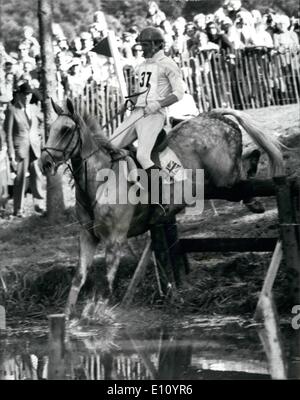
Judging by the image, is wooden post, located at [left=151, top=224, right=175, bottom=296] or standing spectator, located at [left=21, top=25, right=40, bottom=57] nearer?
wooden post, located at [left=151, top=224, right=175, bottom=296]

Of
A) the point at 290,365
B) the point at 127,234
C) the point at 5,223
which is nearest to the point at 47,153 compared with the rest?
the point at 127,234

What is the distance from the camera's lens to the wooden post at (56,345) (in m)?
9.27

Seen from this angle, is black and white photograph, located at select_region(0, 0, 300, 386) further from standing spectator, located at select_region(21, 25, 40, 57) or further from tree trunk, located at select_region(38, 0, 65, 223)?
standing spectator, located at select_region(21, 25, 40, 57)

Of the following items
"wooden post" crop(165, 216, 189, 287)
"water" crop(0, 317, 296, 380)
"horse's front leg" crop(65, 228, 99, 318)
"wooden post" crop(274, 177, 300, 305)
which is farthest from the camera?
"wooden post" crop(165, 216, 189, 287)

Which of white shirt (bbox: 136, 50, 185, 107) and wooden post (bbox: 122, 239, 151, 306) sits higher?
white shirt (bbox: 136, 50, 185, 107)

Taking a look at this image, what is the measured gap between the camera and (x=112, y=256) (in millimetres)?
13969

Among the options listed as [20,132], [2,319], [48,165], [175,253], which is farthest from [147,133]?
[20,132]

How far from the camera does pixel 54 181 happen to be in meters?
18.8

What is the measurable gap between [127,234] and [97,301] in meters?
1.02

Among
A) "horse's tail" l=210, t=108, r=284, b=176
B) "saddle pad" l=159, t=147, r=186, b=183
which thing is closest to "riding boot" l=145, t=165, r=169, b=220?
"saddle pad" l=159, t=147, r=186, b=183

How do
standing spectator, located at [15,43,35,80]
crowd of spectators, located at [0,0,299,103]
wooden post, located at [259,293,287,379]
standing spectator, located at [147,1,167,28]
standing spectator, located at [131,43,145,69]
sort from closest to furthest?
1. wooden post, located at [259,293,287,379]
2. standing spectator, located at [15,43,35,80]
3. standing spectator, located at [131,43,145,69]
4. crowd of spectators, located at [0,0,299,103]
5. standing spectator, located at [147,1,167,28]

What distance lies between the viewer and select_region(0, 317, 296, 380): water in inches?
430

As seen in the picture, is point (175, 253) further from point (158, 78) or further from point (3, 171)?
point (3, 171)

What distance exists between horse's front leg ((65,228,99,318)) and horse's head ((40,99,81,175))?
968 millimetres
